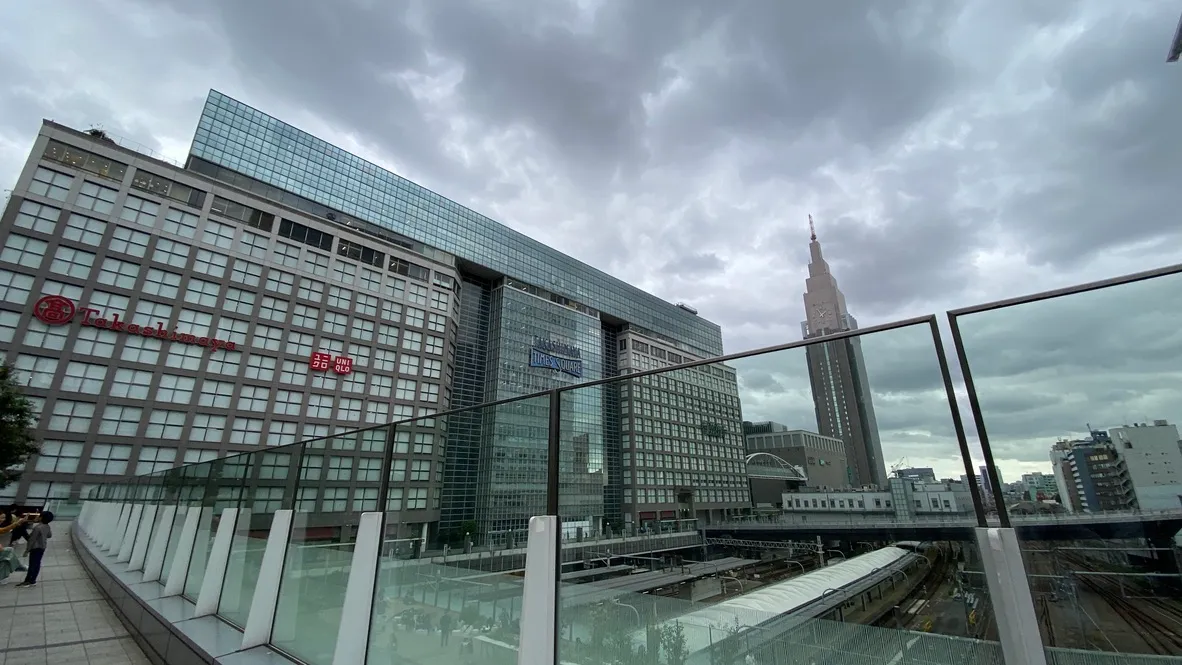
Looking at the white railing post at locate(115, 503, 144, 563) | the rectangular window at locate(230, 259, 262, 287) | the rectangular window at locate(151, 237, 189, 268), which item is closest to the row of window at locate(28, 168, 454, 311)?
the rectangular window at locate(151, 237, 189, 268)

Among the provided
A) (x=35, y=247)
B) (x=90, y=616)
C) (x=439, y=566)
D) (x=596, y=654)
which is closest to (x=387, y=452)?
(x=439, y=566)

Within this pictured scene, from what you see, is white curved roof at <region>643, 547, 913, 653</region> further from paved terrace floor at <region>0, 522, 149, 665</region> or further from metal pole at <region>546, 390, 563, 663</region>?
paved terrace floor at <region>0, 522, 149, 665</region>

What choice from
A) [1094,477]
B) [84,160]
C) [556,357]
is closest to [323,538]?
[1094,477]

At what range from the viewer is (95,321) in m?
31.5

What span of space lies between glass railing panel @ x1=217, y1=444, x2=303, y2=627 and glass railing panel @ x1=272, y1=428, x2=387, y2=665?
0.29 meters

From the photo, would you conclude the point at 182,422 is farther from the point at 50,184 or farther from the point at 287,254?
the point at 50,184

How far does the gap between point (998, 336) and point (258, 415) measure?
1788 inches

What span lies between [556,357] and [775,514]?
5518 centimetres

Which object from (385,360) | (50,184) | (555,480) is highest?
(50,184)

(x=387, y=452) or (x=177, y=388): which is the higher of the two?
(x=177, y=388)

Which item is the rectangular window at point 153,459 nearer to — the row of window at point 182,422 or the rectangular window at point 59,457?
the row of window at point 182,422

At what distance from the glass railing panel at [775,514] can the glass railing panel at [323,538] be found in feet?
7.60

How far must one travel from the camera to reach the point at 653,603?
252 cm

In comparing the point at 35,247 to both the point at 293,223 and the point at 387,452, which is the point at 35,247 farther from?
the point at 387,452
